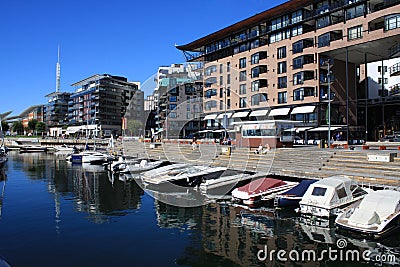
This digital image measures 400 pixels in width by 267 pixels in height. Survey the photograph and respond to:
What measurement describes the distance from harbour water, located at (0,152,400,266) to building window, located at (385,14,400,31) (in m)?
37.0

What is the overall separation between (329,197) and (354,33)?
39803mm

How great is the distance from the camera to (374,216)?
16641 mm

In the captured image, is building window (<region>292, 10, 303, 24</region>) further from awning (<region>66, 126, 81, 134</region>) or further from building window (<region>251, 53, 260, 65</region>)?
awning (<region>66, 126, 81, 134</region>)

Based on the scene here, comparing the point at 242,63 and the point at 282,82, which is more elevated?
the point at 242,63

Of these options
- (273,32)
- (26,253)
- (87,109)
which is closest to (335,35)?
(273,32)

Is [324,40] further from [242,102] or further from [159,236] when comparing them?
[159,236]

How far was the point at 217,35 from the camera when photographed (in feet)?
246

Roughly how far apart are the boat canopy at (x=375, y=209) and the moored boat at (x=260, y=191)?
7.37m

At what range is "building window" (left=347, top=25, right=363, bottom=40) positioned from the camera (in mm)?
49250

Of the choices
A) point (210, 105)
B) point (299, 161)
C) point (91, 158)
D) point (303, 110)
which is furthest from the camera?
point (210, 105)

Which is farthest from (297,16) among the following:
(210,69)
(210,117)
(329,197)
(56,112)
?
(56,112)

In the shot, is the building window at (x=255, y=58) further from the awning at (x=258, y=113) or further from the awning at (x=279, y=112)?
the awning at (x=258, y=113)

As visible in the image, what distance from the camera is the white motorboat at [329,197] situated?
19.7 m

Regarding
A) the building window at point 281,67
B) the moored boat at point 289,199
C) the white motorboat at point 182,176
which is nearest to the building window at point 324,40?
Answer: the building window at point 281,67
